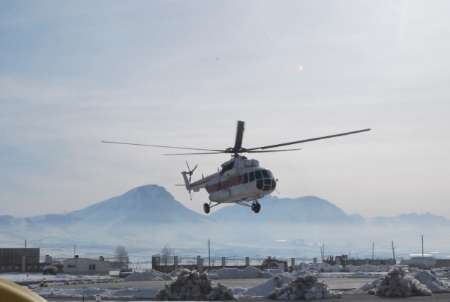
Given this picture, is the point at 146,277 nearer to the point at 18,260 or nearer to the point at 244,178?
the point at 244,178

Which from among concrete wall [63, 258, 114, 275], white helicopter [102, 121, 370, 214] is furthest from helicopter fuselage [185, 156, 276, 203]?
concrete wall [63, 258, 114, 275]

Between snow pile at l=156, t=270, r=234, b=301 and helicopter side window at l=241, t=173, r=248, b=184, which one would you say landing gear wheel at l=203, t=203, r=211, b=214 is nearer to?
helicopter side window at l=241, t=173, r=248, b=184

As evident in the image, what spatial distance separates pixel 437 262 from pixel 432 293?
3128 inches

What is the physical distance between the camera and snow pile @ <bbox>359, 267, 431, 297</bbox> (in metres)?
32.9

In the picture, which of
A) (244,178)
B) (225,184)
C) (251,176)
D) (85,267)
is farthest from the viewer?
(85,267)

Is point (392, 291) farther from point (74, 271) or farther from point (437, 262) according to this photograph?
point (437, 262)

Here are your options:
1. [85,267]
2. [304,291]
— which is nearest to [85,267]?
[85,267]

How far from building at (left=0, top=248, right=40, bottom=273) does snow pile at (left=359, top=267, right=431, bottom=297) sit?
66.0m

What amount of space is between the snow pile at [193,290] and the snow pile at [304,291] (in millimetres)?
2413

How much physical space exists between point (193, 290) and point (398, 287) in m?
10.0

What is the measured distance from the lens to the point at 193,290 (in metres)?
33.2

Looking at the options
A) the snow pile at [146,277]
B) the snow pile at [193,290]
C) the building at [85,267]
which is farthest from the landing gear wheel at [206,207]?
the building at [85,267]

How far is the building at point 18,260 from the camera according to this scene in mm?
90588

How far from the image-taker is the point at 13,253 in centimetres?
9856
